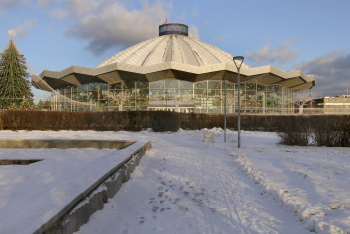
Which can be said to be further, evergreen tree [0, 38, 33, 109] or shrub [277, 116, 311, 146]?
evergreen tree [0, 38, 33, 109]

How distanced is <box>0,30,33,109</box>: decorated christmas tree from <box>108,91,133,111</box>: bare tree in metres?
16.9

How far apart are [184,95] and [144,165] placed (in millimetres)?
33586

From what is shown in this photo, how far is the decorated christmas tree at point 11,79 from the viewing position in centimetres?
2111

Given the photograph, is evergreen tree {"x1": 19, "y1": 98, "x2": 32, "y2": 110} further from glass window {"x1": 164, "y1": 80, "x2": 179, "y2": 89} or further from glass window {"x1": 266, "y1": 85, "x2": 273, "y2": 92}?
glass window {"x1": 266, "y1": 85, "x2": 273, "y2": 92}

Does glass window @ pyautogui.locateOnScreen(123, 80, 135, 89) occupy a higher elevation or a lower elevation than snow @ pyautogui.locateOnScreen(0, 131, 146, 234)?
higher

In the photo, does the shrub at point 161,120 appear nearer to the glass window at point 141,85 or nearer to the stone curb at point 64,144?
the stone curb at point 64,144

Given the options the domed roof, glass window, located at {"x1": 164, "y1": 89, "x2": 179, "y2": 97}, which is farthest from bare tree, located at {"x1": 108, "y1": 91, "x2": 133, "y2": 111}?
the domed roof

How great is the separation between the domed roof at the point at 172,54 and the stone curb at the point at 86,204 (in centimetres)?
4150

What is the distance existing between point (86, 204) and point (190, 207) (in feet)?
5.94

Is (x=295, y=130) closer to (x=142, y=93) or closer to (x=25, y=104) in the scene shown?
(x=25, y=104)

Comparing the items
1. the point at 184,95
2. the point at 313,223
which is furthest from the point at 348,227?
the point at 184,95

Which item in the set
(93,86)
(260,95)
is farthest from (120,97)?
(260,95)

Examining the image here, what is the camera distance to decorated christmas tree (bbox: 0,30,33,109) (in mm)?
21109

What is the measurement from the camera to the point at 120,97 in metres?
38.5
